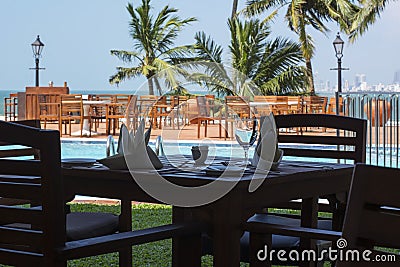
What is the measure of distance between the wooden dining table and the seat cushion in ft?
0.59

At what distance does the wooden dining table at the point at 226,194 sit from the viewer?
1.95 metres

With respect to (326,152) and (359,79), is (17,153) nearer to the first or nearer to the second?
(326,152)

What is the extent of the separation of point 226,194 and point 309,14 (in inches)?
690

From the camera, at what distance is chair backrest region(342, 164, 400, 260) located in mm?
1191

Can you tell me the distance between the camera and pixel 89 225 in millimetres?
2492

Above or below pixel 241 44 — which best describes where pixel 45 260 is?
below

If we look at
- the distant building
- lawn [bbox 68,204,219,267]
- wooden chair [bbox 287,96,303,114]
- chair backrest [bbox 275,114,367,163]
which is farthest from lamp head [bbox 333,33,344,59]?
the distant building

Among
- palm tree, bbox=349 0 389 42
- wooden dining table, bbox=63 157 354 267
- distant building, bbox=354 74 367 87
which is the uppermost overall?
palm tree, bbox=349 0 389 42

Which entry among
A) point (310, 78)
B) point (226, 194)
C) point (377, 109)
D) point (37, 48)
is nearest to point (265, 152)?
point (226, 194)

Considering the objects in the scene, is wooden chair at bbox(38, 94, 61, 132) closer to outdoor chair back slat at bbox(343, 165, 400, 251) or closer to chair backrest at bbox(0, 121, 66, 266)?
chair backrest at bbox(0, 121, 66, 266)

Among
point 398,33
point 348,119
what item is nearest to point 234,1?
point 398,33

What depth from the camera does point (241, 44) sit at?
1712 cm

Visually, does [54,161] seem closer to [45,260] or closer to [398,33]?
[45,260]

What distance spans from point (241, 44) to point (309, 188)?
1506 cm
